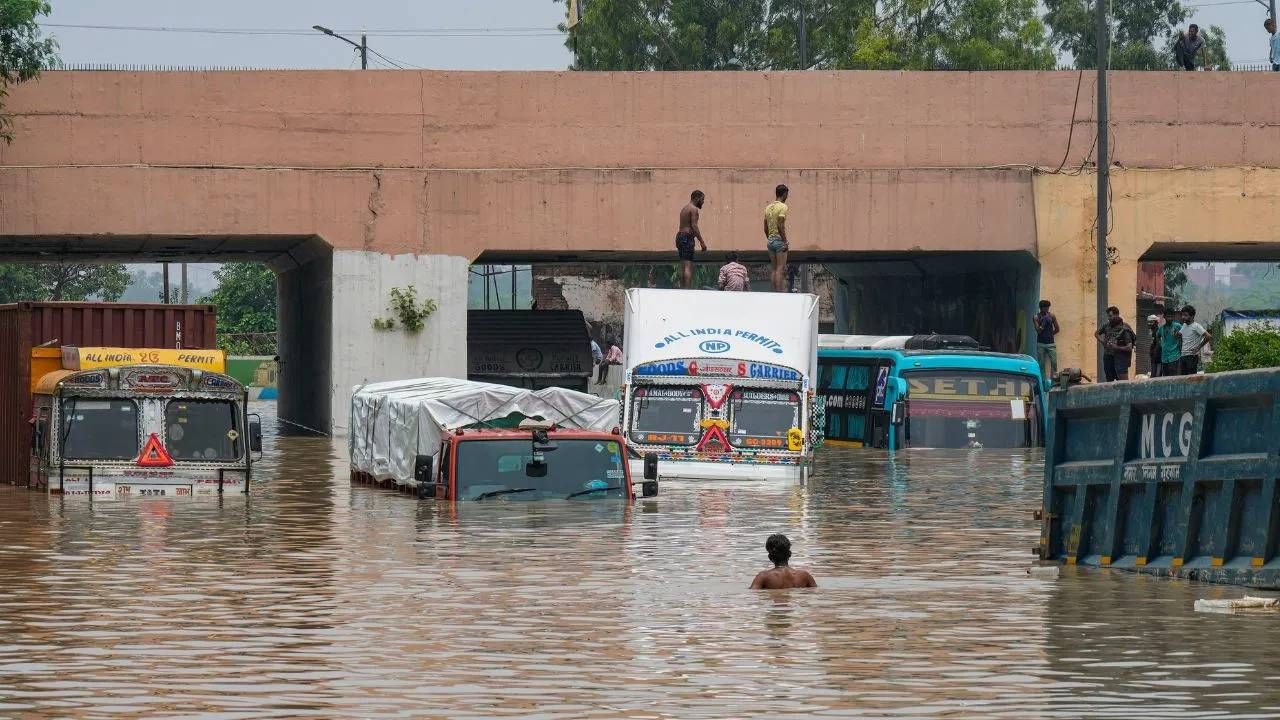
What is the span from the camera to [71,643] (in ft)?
48.7

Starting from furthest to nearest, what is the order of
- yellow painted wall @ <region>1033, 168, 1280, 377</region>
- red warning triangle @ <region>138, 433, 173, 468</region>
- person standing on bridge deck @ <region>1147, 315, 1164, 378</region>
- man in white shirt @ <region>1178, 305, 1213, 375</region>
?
1. yellow painted wall @ <region>1033, 168, 1280, 377</region>
2. person standing on bridge deck @ <region>1147, 315, 1164, 378</region>
3. man in white shirt @ <region>1178, 305, 1213, 375</region>
4. red warning triangle @ <region>138, 433, 173, 468</region>

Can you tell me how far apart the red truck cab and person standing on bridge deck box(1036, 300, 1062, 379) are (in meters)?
19.2

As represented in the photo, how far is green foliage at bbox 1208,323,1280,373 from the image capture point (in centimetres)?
3772

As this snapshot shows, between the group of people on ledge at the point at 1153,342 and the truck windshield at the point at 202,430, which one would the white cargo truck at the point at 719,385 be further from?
the group of people on ledge at the point at 1153,342

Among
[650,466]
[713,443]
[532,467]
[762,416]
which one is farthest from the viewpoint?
[762,416]

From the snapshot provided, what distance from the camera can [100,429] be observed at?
97.6 feet

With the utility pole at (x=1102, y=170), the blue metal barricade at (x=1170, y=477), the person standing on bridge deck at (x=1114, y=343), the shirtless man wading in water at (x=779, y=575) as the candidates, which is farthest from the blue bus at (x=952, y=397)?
the shirtless man wading in water at (x=779, y=575)

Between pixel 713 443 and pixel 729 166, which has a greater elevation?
pixel 729 166

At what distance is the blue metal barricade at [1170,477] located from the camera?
16.1 meters

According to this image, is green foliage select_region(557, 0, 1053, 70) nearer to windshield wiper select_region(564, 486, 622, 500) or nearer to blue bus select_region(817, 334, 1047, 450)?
blue bus select_region(817, 334, 1047, 450)

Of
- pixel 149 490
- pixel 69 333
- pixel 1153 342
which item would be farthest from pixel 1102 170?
pixel 149 490

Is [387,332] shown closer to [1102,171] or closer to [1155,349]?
[1102,171]

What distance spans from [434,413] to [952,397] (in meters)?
14.6

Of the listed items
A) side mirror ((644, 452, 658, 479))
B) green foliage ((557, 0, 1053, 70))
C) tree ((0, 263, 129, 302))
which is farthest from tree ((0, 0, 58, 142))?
tree ((0, 263, 129, 302))
